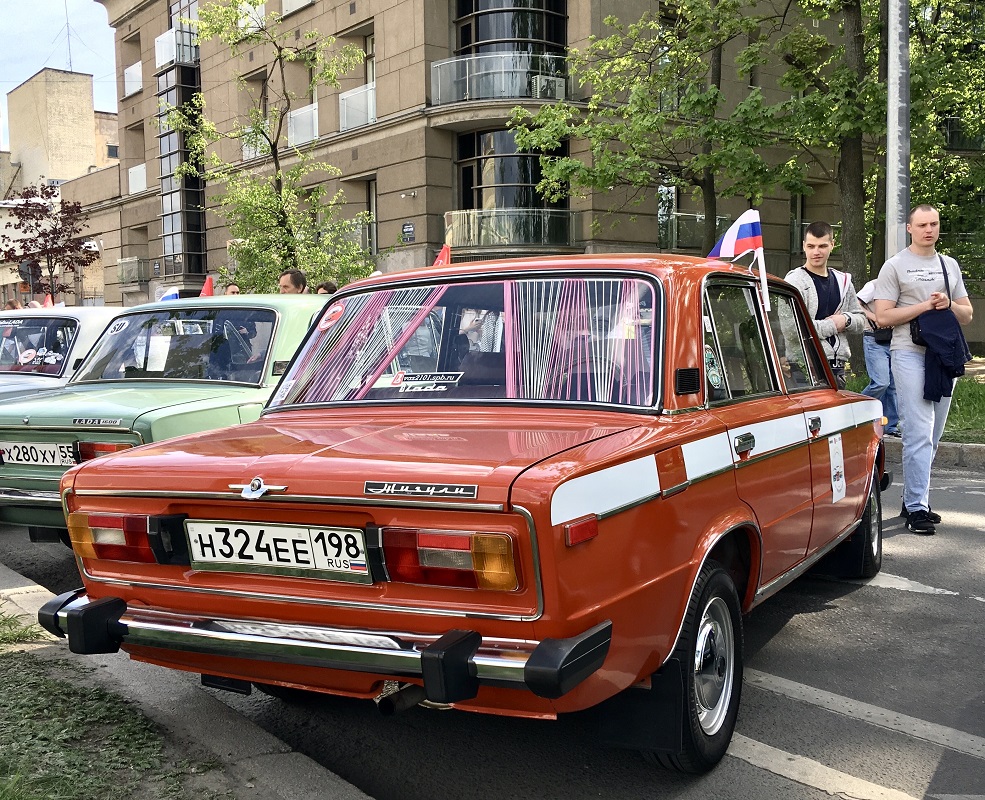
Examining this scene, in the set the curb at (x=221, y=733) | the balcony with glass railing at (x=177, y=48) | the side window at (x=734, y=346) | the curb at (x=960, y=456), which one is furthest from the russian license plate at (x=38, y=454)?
the balcony with glass railing at (x=177, y=48)

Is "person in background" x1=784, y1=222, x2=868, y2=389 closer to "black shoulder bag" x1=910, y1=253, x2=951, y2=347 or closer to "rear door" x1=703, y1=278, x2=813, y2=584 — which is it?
"black shoulder bag" x1=910, y1=253, x2=951, y2=347

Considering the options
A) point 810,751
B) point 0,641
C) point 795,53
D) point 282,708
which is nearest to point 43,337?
point 0,641

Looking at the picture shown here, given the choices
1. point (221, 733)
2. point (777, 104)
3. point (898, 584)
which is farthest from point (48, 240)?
point (221, 733)

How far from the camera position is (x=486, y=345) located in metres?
3.79

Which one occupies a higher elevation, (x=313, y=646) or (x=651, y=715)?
(x=313, y=646)

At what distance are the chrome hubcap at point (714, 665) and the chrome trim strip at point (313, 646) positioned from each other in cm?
86

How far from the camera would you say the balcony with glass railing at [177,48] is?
36812mm

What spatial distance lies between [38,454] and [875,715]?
4.51 m

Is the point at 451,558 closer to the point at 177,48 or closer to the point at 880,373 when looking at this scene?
the point at 880,373

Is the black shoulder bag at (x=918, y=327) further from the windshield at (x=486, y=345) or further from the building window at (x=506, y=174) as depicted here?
the building window at (x=506, y=174)

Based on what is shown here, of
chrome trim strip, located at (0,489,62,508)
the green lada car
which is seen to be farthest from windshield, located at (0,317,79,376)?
chrome trim strip, located at (0,489,62,508)

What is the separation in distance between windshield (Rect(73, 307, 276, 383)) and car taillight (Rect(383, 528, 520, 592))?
3.80 m

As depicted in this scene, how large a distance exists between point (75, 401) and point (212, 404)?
2.74 feet

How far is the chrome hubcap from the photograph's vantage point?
10.8 ft
